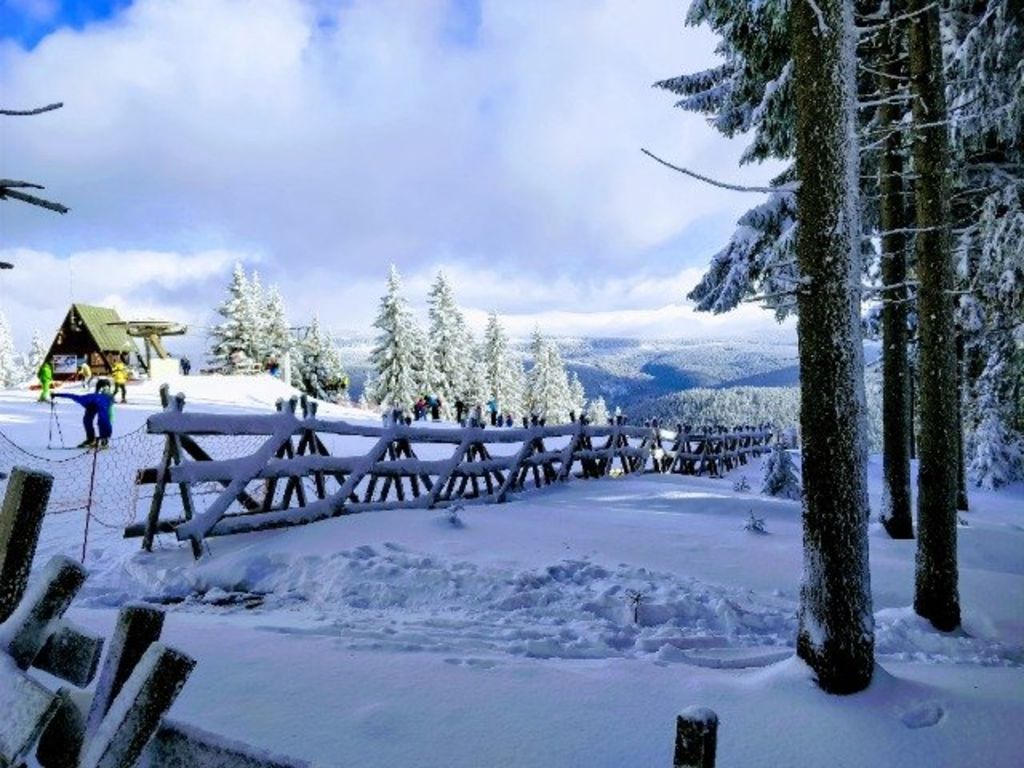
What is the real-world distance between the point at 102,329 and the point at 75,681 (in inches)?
1987

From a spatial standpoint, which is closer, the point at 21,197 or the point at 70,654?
the point at 70,654

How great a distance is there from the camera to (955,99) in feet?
36.8

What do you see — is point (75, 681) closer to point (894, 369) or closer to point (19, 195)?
point (19, 195)

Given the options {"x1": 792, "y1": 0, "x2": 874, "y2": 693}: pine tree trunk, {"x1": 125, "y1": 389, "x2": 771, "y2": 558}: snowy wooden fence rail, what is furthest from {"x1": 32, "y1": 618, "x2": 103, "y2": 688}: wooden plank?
{"x1": 125, "y1": 389, "x2": 771, "y2": 558}: snowy wooden fence rail

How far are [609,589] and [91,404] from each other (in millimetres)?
14744

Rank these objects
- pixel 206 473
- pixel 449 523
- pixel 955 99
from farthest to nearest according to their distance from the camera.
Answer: pixel 955 99 → pixel 449 523 → pixel 206 473

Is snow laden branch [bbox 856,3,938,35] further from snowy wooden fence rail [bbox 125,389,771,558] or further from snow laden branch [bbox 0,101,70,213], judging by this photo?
snowy wooden fence rail [bbox 125,389,771,558]

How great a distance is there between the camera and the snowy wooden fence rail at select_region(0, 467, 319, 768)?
182 cm

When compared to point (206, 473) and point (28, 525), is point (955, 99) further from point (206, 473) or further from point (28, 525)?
point (28, 525)

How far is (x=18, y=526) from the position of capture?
235 cm

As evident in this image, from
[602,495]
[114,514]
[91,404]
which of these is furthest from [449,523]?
[91,404]

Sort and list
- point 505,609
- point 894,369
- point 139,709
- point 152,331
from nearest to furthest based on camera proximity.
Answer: point 139,709
point 505,609
point 894,369
point 152,331

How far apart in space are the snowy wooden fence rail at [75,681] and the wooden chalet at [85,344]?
48.3 metres

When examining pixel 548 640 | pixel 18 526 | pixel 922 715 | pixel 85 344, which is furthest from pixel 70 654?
pixel 85 344
